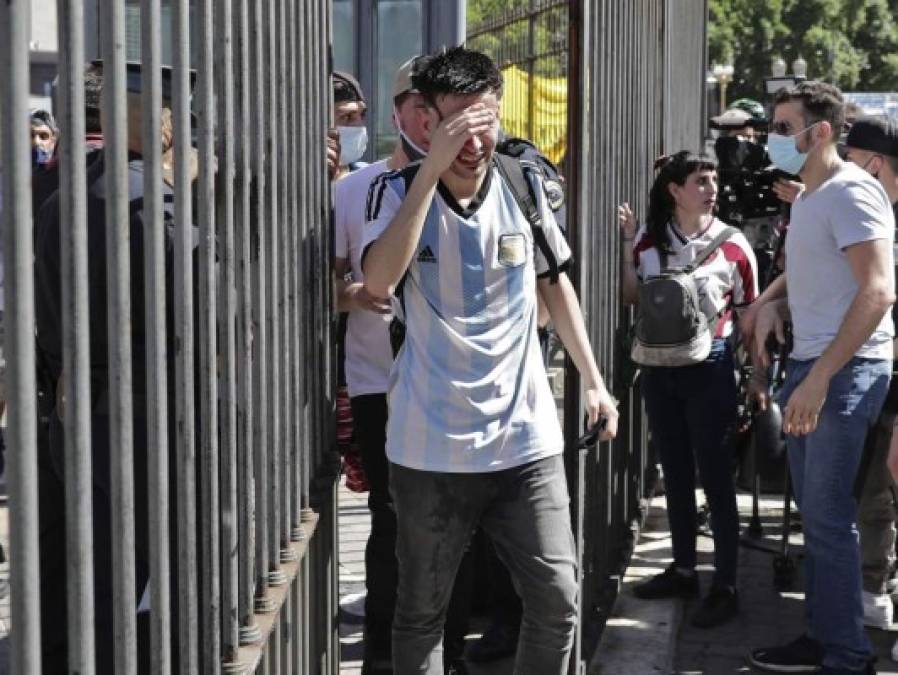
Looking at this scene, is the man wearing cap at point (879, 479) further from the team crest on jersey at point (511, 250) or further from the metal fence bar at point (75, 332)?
the metal fence bar at point (75, 332)

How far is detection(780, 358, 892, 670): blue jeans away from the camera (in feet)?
16.3

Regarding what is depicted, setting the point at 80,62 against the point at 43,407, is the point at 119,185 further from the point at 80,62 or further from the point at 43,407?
the point at 43,407

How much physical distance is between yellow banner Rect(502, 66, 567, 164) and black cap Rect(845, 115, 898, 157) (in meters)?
2.94

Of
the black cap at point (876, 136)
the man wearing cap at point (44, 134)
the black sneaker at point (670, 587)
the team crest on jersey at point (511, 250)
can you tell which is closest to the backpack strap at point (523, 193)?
the team crest on jersey at point (511, 250)

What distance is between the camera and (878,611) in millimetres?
5945

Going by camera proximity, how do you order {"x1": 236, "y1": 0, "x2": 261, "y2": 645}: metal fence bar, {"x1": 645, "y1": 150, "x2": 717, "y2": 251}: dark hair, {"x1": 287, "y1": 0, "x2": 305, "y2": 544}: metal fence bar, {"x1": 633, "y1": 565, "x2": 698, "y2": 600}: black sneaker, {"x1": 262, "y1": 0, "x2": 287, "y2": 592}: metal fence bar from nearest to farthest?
{"x1": 236, "y1": 0, "x2": 261, "y2": 645}: metal fence bar, {"x1": 262, "y1": 0, "x2": 287, "y2": 592}: metal fence bar, {"x1": 287, "y1": 0, "x2": 305, "y2": 544}: metal fence bar, {"x1": 645, "y1": 150, "x2": 717, "y2": 251}: dark hair, {"x1": 633, "y1": 565, "x2": 698, "y2": 600}: black sneaker

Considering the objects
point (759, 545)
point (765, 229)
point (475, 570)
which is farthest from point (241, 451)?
point (765, 229)

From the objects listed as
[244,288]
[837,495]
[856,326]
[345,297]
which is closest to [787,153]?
[856,326]

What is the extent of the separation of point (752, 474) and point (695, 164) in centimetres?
170

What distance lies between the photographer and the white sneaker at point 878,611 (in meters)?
5.93

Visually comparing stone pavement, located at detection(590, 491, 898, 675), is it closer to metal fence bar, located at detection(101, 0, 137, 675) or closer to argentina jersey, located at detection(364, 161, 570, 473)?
argentina jersey, located at detection(364, 161, 570, 473)

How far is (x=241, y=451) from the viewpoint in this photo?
309 cm

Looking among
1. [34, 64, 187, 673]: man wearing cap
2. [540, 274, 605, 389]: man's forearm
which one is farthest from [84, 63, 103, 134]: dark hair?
[540, 274, 605, 389]: man's forearm

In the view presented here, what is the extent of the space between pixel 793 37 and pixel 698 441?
132 ft
